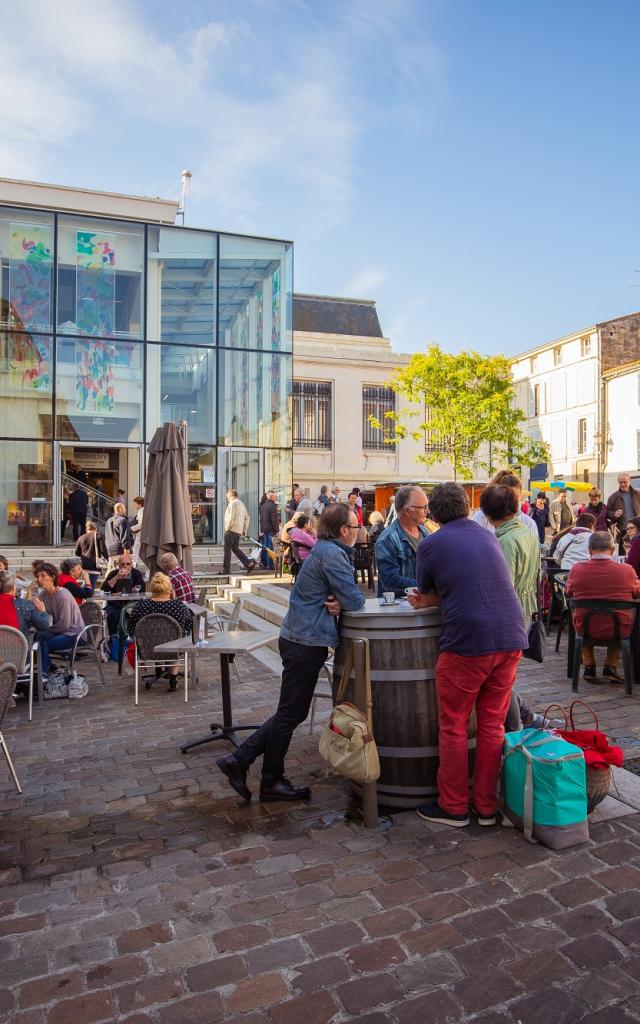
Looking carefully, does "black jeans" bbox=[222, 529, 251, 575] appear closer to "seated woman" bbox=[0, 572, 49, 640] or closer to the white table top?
"seated woman" bbox=[0, 572, 49, 640]

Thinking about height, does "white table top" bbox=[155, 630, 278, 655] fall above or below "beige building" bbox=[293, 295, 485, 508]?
below

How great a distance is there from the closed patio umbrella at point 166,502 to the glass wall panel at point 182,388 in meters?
11.4

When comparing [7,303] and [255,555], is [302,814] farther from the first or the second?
[7,303]

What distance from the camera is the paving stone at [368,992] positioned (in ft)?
7.76

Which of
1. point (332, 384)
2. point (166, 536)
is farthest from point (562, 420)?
point (166, 536)

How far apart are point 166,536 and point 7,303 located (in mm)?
13982

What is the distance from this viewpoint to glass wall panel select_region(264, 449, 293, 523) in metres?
21.0

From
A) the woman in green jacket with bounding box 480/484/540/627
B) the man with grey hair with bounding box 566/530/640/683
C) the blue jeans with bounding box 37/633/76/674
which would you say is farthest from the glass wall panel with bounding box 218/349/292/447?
the woman in green jacket with bounding box 480/484/540/627

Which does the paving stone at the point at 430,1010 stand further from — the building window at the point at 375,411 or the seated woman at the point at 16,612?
the building window at the point at 375,411

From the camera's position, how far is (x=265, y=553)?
16.3 m

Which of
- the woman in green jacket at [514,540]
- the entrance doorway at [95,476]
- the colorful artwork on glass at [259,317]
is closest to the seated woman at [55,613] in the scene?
the woman in green jacket at [514,540]

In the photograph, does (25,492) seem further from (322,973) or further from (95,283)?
(322,973)

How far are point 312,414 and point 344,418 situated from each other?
1.49 meters

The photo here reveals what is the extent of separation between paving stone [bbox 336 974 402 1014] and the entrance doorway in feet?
57.4
